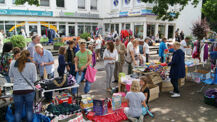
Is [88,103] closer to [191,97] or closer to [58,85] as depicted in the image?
[58,85]

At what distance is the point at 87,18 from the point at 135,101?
979 inches

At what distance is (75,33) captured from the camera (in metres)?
27.0

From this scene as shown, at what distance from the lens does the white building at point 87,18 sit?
21.8 metres

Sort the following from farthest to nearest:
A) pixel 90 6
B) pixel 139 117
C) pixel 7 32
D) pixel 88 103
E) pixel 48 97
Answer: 1. pixel 90 6
2. pixel 7 32
3. pixel 48 97
4. pixel 88 103
5. pixel 139 117

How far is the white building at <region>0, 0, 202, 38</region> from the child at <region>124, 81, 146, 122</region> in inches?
755

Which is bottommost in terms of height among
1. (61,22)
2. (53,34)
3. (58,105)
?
(58,105)

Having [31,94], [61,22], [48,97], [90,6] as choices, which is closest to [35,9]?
[61,22]

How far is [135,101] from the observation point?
4.34 meters

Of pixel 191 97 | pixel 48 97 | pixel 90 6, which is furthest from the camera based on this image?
pixel 90 6

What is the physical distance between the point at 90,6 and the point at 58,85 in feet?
82.1

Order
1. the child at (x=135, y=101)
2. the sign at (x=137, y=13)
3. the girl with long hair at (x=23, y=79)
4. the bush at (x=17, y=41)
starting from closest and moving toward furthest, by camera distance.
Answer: the girl with long hair at (x=23, y=79)
the child at (x=135, y=101)
the bush at (x=17, y=41)
the sign at (x=137, y=13)

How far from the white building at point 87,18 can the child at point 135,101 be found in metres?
19.2

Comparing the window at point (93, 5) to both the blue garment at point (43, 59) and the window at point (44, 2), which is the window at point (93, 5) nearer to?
the window at point (44, 2)

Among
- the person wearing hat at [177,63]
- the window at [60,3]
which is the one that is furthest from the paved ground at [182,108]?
the window at [60,3]
